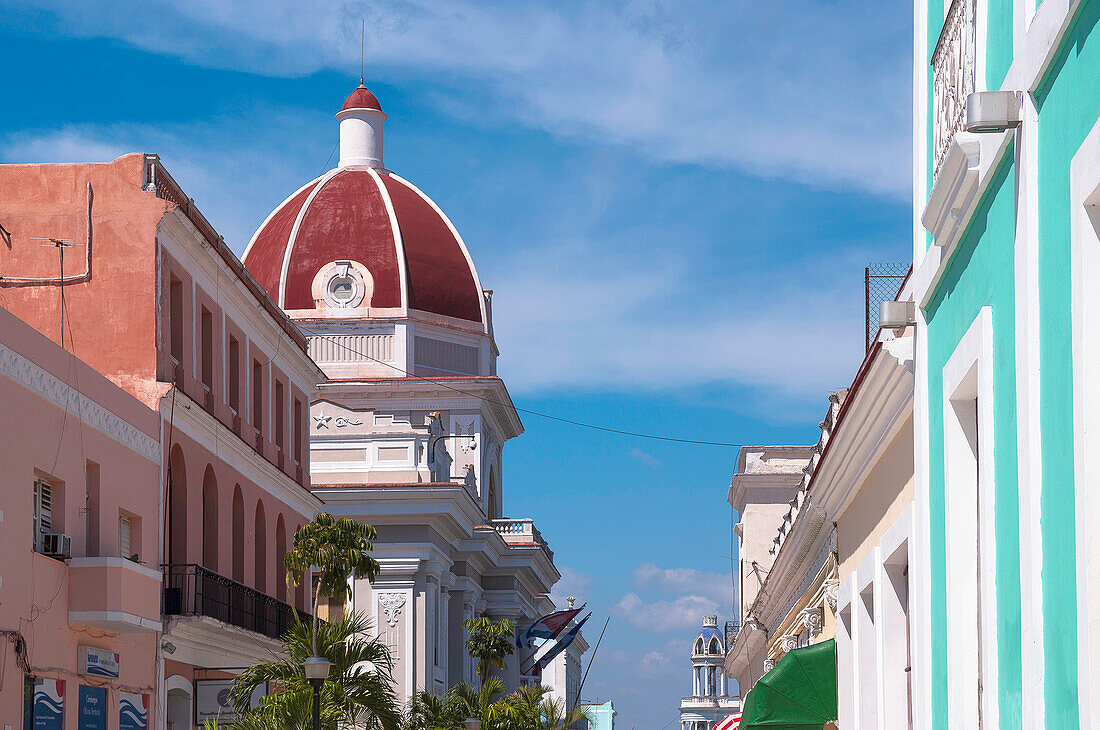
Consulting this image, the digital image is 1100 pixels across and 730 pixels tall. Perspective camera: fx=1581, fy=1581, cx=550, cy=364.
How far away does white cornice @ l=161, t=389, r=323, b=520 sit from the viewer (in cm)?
2362

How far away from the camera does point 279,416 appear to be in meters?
31.9

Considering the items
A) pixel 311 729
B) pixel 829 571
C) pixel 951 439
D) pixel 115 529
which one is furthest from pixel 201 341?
pixel 951 439

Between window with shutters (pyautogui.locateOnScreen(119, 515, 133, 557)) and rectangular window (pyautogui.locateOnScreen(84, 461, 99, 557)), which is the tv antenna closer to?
window with shutters (pyautogui.locateOnScreen(119, 515, 133, 557))

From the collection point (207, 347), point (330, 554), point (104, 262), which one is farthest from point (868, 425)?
point (207, 347)

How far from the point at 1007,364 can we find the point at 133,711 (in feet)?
56.7

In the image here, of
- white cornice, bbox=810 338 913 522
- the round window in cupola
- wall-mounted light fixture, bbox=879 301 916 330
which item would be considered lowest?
white cornice, bbox=810 338 913 522

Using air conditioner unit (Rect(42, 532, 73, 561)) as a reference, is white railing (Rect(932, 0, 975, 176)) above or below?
above

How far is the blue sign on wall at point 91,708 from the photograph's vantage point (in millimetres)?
19125

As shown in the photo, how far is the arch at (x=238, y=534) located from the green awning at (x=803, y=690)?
14.7 meters

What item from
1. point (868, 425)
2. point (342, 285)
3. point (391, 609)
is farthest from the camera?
point (342, 285)

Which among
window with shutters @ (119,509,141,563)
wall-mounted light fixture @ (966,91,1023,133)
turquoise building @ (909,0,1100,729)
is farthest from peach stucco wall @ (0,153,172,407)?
wall-mounted light fixture @ (966,91,1023,133)

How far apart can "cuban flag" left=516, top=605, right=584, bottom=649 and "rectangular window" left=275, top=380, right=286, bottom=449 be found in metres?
23.8

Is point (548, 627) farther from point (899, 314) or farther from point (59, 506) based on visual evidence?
point (899, 314)

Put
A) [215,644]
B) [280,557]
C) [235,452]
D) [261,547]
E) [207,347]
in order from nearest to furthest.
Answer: [215,644]
[207,347]
[235,452]
[261,547]
[280,557]
